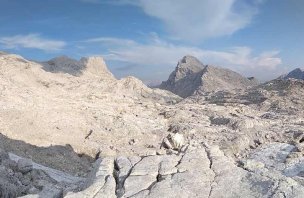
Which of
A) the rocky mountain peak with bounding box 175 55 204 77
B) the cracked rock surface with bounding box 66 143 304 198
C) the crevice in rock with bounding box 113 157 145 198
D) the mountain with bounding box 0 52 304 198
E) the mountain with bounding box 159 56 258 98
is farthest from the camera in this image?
the rocky mountain peak with bounding box 175 55 204 77

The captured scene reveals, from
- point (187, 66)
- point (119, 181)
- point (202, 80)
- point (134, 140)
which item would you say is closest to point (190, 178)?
point (119, 181)

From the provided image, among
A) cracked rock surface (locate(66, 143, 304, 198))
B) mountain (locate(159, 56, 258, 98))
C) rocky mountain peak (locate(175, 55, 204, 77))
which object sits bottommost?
cracked rock surface (locate(66, 143, 304, 198))

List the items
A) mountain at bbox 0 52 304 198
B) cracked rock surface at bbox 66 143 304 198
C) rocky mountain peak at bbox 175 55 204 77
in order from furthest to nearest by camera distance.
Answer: rocky mountain peak at bbox 175 55 204 77 → mountain at bbox 0 52 304 198 → cracked rock surface at bbox 66 143 304 198

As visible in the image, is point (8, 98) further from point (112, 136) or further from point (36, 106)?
point (112, 136)

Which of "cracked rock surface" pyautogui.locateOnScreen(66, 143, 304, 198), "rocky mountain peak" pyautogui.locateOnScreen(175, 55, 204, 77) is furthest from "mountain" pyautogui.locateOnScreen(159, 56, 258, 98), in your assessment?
"cracked rock surface" pyautogui.locateOnScreen(66, 143, 304, 198)

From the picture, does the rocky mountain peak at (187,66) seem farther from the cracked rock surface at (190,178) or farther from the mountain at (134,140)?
the cracked rock surface at (190,178)

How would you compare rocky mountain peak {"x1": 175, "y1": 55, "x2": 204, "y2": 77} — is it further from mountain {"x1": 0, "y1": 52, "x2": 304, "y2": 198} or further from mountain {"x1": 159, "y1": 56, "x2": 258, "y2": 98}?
mountain {"x1": 0, "y1": 52, "x2": 304, "y2": 198}

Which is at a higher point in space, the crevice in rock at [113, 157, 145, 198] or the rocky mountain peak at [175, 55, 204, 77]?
the rocky mountain peak at [175, 55, 204, 77]

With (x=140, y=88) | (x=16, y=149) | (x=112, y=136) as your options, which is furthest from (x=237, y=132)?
(x=140, y=88)

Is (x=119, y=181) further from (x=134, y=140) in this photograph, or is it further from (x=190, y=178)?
(x=134, y=140)

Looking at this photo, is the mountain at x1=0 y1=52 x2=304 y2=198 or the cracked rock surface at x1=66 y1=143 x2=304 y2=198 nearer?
the cracked rock surface at x1=66 y1=143 x2=304 y2=198
